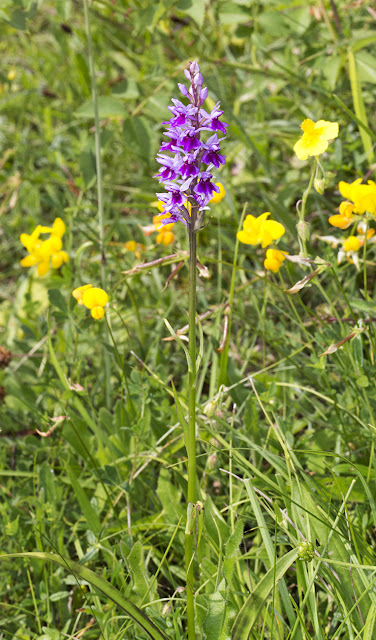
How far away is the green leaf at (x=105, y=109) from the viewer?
2.45 meters

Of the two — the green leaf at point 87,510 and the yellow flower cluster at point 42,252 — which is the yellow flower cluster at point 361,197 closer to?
the yellow flower cluster at point 42,252

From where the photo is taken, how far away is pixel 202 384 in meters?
1.98

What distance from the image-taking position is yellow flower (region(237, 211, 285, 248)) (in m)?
1.67

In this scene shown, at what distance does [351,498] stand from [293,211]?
1.68 metres

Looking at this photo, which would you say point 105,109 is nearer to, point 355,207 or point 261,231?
point 261,231

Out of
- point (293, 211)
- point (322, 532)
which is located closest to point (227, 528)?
point (322, 532)

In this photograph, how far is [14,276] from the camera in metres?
3.25

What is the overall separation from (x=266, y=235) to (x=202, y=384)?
0.59 m

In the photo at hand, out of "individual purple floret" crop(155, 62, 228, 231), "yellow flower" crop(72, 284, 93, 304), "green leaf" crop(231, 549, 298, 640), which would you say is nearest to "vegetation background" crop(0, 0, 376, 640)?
"green leaf" crop(231, 549, 298, 640)

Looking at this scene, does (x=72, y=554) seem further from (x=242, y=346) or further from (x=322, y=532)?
(x=242, y=346)

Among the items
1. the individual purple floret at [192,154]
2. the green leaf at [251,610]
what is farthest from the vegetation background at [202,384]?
the individual purple floret at [192,154]

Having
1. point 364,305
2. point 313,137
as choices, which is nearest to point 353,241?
point 364,305

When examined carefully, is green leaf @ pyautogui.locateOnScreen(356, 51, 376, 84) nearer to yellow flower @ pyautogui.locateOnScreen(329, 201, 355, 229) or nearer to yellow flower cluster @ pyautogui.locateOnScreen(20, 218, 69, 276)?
yellow flower @ pyautogui.locateOnScreen(329, 201, 355, 229)

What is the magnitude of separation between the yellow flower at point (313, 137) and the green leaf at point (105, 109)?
1142 millimetres
